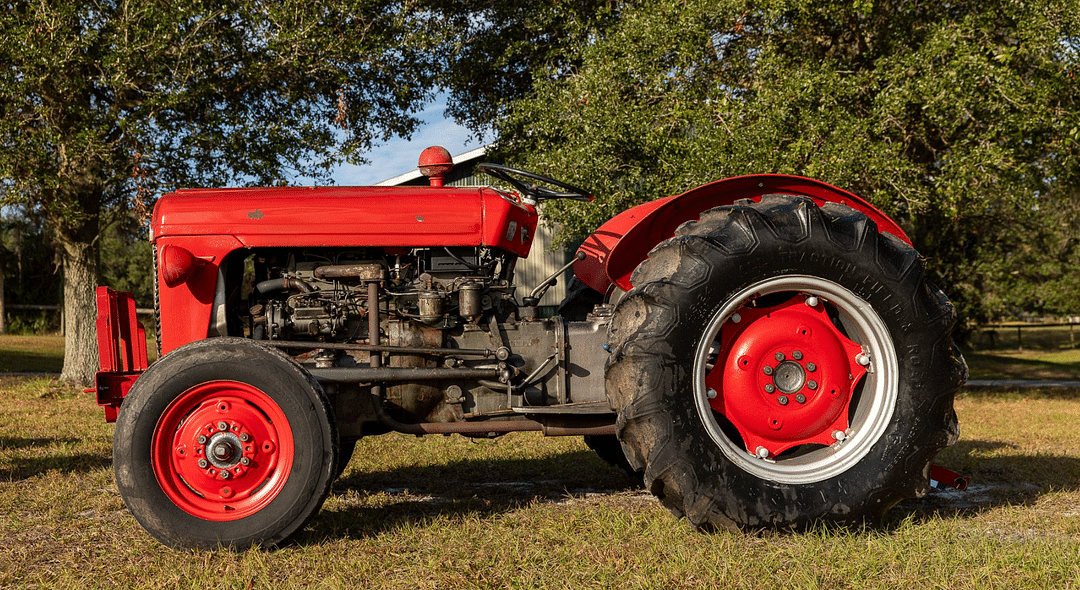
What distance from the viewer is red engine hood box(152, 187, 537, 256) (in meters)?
3.68

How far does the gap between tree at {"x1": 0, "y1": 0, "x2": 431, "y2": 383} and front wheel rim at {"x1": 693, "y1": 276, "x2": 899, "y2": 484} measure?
25.3 feet

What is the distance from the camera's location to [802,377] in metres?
3.39

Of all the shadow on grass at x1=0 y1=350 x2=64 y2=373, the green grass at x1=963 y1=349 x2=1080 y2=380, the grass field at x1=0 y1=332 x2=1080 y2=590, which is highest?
the grass field at x1=0 y1=332 x2=1080 y2=590

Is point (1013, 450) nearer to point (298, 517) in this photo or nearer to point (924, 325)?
point (924, 325)

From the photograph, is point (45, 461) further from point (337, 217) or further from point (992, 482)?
point (992, 482)

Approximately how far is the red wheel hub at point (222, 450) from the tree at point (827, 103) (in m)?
6.09

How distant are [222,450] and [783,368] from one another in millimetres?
2407

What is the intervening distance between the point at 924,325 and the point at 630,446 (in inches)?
53.6

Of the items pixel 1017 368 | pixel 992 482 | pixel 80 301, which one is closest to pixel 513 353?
pixel 992 482

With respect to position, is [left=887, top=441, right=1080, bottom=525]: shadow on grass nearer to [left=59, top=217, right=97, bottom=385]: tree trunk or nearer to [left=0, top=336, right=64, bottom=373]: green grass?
[left=59, top=217, right=97, bottom=385]: tree trunk

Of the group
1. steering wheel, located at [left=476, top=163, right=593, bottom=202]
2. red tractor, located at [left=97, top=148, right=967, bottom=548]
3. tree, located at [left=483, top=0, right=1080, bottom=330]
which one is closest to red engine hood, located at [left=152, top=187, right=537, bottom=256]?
red tractor, located at [left=97, top=148, right=967, bottom=548]

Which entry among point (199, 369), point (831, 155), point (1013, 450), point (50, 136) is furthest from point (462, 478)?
point (50, 136)

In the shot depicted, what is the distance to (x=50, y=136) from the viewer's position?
886 centimetres

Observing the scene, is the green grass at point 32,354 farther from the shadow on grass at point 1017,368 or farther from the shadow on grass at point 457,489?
the shadow on grass at point 1017,368
